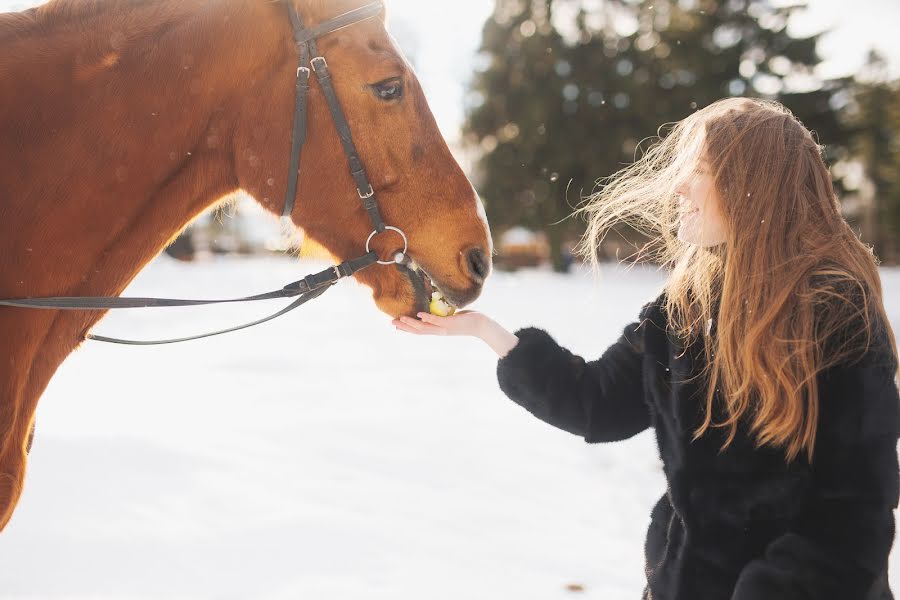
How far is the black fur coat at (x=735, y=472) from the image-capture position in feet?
4.15

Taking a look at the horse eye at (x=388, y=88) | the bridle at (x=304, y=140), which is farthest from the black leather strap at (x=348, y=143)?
the horse eye at (x=388, y=88)

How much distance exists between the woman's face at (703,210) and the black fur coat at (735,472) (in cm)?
24

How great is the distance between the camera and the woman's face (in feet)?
5.39

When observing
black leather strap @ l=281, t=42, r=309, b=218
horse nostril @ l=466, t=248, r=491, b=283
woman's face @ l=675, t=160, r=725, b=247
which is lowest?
horse nostril @ l=466, t=248, r=491, b=283

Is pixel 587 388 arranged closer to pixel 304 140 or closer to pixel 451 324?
pixel 451 324

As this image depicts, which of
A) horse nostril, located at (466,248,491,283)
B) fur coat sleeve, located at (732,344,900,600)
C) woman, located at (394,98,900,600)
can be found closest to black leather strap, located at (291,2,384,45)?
horse nostril, located at (466,248,491,283)

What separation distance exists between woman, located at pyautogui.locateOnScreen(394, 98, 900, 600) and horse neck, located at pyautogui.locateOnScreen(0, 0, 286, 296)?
4.01 feet

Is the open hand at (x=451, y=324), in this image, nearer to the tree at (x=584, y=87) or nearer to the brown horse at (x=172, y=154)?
the brown horse at (x=172, y=154)

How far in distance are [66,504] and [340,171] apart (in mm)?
3376

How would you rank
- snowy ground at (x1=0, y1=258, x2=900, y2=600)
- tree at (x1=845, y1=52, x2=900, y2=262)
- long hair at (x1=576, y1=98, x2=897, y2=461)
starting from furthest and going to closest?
tree at (x1=845, y1=52, x2=900, y2=262)
snowy ground at (x1=0, y1=258, x2=900, y2=600)
long hair at (x1=576, y1=98, x2=897, y2=461)

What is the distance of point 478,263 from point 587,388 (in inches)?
20.9

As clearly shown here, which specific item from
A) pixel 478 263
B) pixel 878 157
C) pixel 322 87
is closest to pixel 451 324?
pixel 478 263

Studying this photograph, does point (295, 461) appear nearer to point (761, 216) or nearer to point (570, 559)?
point (570, 559)

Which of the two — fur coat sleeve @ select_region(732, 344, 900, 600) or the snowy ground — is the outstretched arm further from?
the snowy ground
